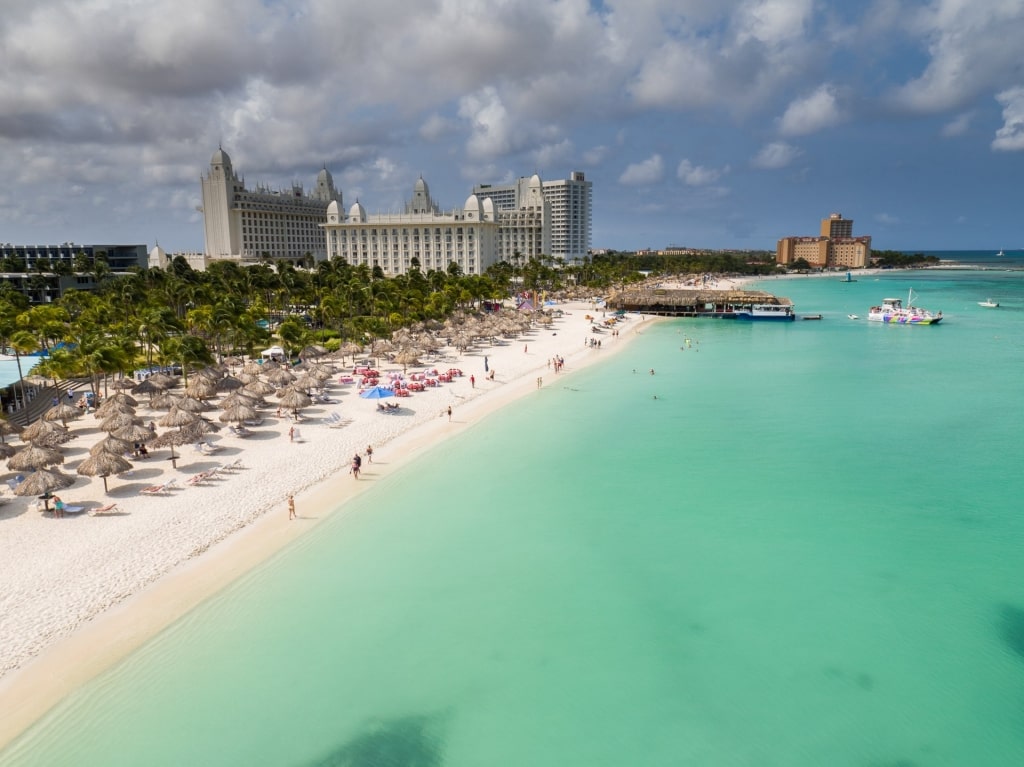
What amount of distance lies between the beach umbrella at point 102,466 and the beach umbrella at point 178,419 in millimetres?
→ 4232

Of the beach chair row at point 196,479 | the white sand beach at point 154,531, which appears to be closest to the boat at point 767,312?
the white sand beach at point 154,531

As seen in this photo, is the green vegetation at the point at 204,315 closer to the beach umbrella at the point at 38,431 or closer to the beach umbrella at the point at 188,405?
the beach umbrella at the point at 188,405

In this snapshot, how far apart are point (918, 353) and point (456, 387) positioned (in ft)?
152

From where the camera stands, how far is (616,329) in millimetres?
73062

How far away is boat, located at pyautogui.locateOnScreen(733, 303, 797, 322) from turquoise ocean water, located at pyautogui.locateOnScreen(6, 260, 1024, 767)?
2368 inches

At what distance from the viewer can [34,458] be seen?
71.1ft

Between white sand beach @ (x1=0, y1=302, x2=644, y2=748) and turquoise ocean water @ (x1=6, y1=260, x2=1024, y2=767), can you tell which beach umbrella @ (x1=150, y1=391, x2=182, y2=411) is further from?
turquoise ocean water @ (x1=6, y1=260, x2=1024, y2=767)

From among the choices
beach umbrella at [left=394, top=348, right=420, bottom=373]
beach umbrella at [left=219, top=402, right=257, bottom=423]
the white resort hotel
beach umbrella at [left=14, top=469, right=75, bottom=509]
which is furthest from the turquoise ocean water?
the white resort hotel

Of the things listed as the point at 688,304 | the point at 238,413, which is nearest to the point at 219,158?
the point at 688,304

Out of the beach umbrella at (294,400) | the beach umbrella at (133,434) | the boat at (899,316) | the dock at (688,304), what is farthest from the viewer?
the dock at (688,304)

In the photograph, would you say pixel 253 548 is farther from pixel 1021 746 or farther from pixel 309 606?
pixel 1021 746

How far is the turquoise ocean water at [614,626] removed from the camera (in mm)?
12844

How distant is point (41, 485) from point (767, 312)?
287ft

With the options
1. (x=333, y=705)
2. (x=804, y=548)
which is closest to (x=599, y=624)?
(x=333, y=705)
